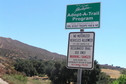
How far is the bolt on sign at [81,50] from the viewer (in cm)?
372

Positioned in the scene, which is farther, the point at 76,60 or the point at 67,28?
the point at 67,28

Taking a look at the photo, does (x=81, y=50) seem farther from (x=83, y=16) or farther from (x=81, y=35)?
(x=83, y=16)

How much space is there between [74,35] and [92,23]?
0.49 metres

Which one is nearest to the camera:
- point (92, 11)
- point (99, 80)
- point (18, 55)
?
point (92, 11)

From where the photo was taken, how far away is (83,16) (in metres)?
4.08

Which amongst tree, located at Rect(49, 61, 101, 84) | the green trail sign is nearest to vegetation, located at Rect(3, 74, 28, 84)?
tree, located at Rect(49, 61, 101, 84)

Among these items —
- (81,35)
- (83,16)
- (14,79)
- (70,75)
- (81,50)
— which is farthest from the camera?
(70,75)

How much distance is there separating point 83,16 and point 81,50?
32.7 inches

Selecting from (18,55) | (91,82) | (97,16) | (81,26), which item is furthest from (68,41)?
(18,55)

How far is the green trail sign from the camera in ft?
13.0

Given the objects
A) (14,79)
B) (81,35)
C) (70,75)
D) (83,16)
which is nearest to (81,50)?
(81,35)

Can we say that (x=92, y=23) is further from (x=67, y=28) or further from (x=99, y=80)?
(x=99, y=80)

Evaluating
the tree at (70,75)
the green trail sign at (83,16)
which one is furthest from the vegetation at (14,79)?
the green trail sign at (83,16)

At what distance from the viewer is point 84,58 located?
3744 millimetres
